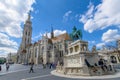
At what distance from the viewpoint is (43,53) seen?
76.8m

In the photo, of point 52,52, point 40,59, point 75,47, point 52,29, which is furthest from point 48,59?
point 75,47

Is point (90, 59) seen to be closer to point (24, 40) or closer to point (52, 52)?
point (52, 52)

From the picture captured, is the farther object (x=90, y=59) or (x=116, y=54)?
(x=116, y=54)

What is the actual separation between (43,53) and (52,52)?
8.21 m

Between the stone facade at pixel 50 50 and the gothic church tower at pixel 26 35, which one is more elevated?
the gothic church tower at pixel 26 35

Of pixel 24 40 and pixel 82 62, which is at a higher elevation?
pixel 24 40

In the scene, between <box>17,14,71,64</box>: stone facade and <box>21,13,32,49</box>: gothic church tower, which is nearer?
<box>17,14,71,64</box>: stone facade

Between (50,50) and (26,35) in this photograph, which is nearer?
(50,50)

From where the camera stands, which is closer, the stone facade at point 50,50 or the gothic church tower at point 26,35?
the stone facade at point 50,50

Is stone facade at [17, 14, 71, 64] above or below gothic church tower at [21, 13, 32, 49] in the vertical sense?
below

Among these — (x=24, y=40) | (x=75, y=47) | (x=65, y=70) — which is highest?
(x=24, y=40)

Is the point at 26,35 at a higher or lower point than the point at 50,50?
higher

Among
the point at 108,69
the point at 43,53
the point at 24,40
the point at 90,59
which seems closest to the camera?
the point at 108,69

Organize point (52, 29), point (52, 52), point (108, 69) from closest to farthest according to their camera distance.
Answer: point (108, 69), point (52, 52), point (52, 29)
